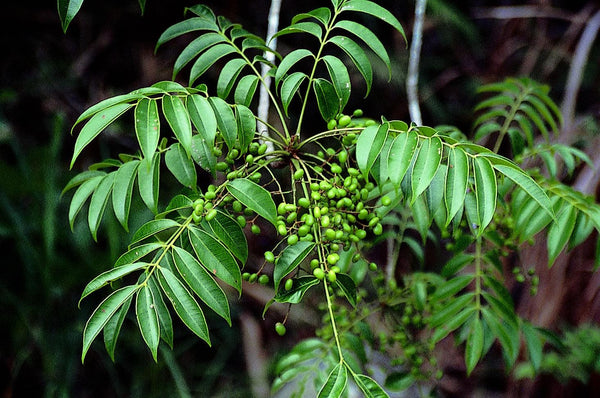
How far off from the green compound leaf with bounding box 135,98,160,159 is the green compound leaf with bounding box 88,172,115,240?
238 mm

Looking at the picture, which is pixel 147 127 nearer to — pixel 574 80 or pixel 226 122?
pixel 226 122

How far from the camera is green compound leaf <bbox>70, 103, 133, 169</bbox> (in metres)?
0.81

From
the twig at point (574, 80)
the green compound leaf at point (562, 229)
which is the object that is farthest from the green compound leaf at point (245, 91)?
the twig at point (574, 80)

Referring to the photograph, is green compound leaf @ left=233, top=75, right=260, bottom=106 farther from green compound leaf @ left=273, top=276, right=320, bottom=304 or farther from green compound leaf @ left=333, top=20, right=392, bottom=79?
green compound leaf @ left=273, top=276, right=320, bottom=304

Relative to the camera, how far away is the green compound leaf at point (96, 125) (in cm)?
81

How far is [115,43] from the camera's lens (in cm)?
307

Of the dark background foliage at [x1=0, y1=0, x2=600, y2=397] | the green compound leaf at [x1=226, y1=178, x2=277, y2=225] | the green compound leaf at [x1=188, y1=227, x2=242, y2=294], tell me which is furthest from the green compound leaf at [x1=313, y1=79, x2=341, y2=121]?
the dark background foliage at [x1=0, y1=0, x2=600, y2=397]

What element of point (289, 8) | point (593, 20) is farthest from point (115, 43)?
point (593, 20)

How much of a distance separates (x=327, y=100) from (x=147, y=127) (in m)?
0.37

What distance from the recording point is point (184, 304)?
0.88 meters

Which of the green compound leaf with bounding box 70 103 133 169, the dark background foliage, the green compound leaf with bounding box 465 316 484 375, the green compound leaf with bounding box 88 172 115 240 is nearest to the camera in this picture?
the green compound leaf with bounding box 70 103 133 169

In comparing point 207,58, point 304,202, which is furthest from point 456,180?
point 207,58

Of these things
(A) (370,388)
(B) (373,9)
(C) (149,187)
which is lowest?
(A) (370,388)

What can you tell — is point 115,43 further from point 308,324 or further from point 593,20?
point 593,20
